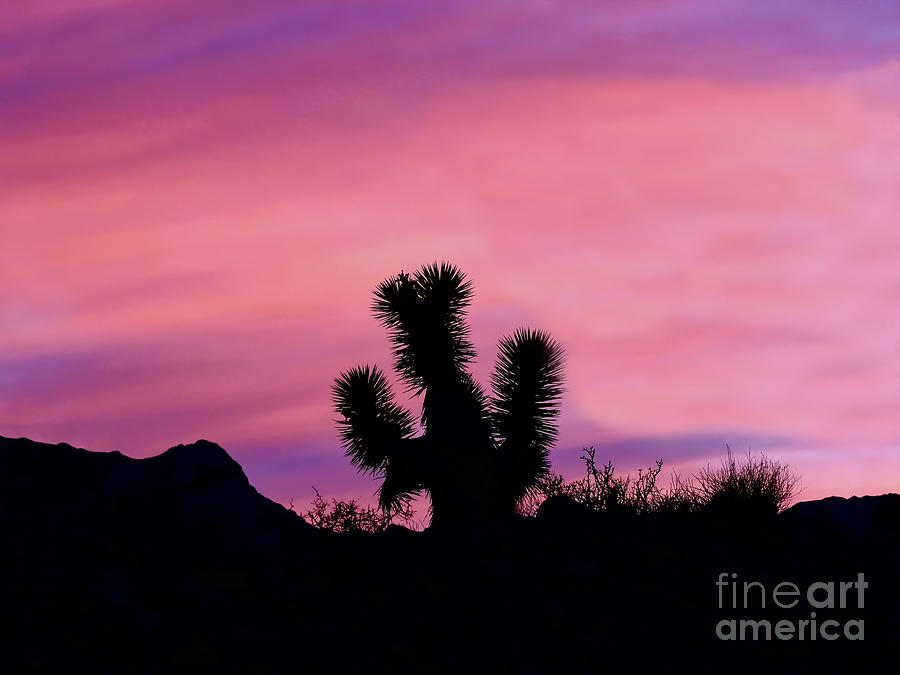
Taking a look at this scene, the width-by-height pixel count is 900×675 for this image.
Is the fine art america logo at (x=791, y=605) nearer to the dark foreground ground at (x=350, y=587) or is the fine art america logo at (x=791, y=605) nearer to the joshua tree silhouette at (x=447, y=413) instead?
the dark foreground ground at (x=350, y=587)

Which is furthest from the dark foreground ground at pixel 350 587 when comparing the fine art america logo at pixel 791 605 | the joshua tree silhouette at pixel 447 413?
the joshua tree silhouette at pixel 447 413

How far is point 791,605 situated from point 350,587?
175 inches

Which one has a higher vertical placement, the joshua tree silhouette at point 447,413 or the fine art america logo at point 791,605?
the joshua tree silhouette at point 447,413

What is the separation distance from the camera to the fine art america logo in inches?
375

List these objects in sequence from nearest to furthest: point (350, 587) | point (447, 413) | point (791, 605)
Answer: point (350, 587)
point (791, 605)
point (447, 413)

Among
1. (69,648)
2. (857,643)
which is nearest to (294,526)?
(69,648)

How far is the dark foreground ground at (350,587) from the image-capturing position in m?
8.00

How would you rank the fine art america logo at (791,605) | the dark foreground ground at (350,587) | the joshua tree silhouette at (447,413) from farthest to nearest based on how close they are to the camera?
1. the joshua tree silhouette at (447,413)
2. the fine art america logo at (791,605)
3. the dark foreground ground at (350,587)

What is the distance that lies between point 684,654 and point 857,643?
196 cm

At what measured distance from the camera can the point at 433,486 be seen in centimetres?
1833

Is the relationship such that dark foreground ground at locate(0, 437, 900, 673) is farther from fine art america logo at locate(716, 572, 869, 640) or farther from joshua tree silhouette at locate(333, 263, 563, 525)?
joshua tree silhouette at locate(333, 263, 563, 525)

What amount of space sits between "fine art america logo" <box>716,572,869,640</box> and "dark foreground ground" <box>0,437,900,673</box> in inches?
2.3

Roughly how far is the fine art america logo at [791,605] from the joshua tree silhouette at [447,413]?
26.1 ft

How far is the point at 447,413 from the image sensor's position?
60.7 ft
